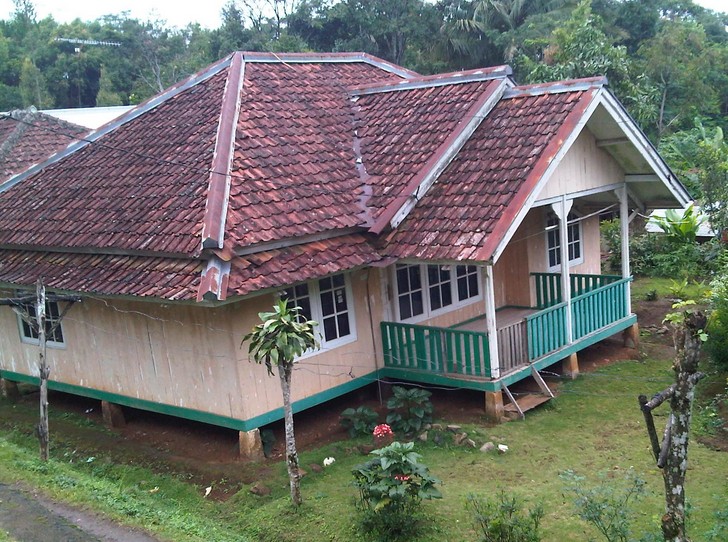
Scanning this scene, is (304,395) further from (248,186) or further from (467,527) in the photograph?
(467,527)

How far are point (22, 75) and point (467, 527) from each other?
47.8m

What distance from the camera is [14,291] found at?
13.2m

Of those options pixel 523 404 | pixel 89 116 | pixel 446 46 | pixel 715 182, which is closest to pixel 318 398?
pixel 523 404

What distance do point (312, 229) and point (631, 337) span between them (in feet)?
23.6

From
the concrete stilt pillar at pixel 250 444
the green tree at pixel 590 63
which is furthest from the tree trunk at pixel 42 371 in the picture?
the green tree at pixel 590 63

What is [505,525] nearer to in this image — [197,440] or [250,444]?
[250,444]

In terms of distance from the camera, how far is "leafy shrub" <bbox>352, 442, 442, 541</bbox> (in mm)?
7555

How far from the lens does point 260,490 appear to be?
9172 millimetres

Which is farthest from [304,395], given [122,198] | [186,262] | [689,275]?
[689,275]

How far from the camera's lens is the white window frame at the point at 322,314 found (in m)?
11.0

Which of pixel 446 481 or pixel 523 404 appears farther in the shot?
pixel 523 404

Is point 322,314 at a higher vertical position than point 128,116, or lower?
lower

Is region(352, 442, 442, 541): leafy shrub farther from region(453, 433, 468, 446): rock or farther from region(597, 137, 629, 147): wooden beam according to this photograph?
region(597, 137, 629, 147): wooden beam

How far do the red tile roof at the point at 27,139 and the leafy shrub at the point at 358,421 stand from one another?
10111 millimetres
